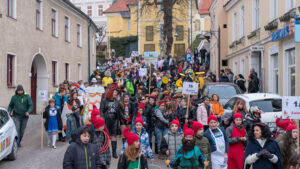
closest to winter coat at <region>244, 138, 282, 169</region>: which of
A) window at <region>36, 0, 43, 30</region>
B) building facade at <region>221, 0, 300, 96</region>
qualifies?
building facade at <region>221, 0, 300, 96</region>

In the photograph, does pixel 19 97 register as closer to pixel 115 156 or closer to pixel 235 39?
pixel 115 156

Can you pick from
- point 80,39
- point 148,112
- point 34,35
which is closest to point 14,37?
point 34,35

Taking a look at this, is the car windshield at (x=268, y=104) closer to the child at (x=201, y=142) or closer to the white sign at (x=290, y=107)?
the white sign at (x=290, y=107)

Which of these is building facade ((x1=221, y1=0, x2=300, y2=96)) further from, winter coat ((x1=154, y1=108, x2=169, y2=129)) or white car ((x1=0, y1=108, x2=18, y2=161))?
white car ((x1=0, y1=108, x2=18, y2=161))

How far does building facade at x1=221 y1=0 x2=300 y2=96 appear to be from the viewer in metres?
16.6

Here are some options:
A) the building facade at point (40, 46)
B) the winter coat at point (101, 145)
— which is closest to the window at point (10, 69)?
the building facade at point (40, 46)

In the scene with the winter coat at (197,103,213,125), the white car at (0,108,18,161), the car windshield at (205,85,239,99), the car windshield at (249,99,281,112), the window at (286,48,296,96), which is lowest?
the white car at (0,108,18,161)

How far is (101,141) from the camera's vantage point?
6.88 m

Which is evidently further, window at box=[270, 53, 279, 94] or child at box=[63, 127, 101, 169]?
window at box=[270, 53, 279, 94]

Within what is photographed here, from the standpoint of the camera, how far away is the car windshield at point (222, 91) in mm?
15367

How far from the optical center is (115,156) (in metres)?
10.7

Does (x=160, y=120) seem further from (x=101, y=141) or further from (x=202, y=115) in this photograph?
(x=101, y=141)

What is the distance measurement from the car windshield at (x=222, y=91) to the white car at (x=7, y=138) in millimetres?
7674

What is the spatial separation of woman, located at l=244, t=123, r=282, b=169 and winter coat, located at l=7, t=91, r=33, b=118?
795 centimetres
